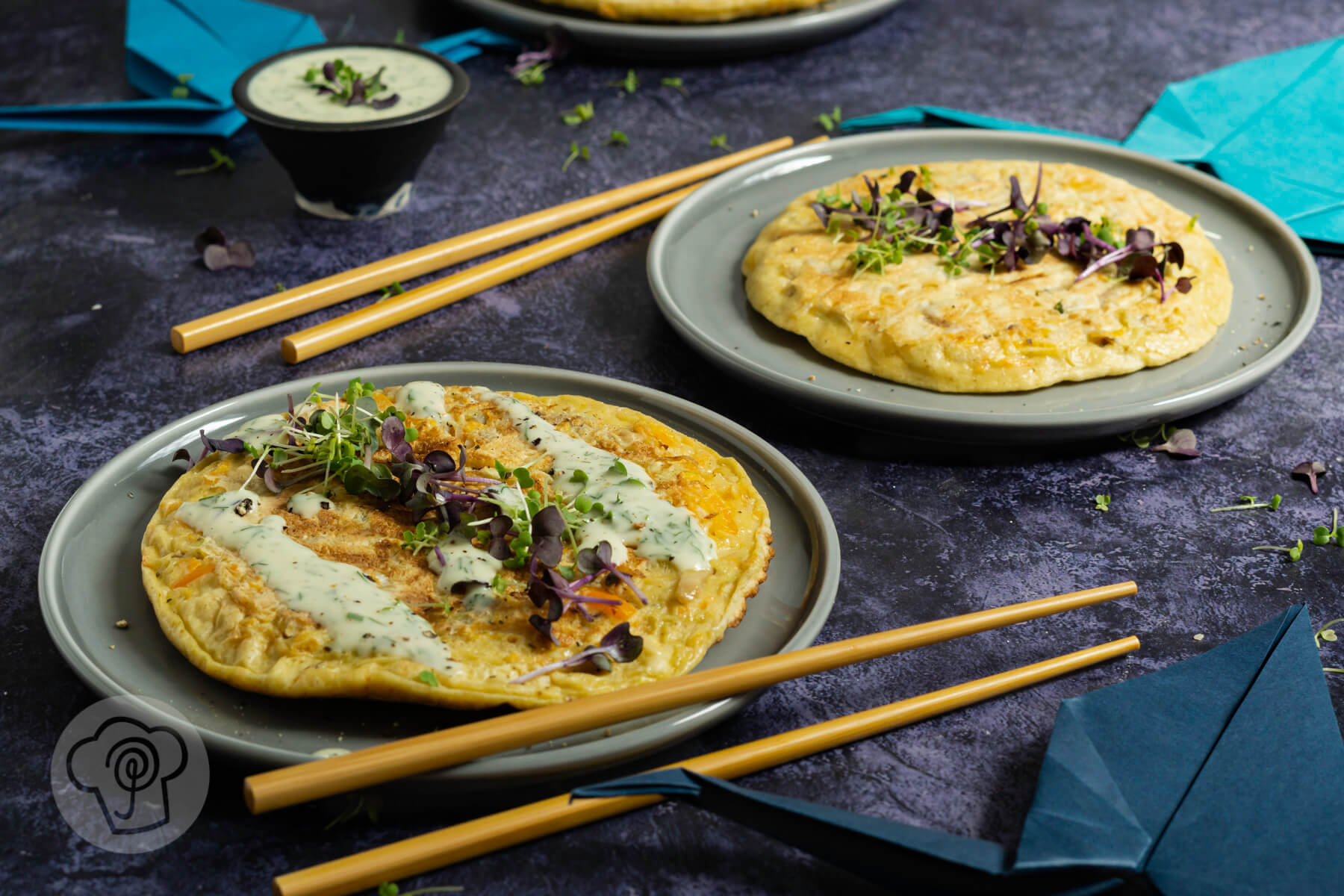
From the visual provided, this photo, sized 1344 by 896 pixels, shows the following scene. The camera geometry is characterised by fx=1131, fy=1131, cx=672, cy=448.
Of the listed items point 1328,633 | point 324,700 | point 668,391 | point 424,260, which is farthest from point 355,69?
point 1328,633

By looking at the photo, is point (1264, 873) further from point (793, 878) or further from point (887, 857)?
point (793, 878)

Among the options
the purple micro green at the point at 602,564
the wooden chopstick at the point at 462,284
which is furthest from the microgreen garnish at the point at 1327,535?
the wooden chopstick at the point at 462,284

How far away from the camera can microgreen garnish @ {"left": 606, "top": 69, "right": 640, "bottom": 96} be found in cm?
422

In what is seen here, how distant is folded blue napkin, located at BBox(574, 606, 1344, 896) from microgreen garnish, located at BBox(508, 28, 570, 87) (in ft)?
10.7

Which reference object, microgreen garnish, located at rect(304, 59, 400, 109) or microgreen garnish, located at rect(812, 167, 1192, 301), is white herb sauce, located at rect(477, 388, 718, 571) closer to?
microgreen garnish, located at rect(812, 167, 1192, 301)

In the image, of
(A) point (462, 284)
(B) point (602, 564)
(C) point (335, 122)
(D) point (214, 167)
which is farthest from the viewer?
(D) point (214, 167)

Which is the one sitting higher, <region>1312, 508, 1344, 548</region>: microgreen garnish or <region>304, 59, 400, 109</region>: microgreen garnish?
<region>1312, 508, 1344, 548</region>: microgreen garnish

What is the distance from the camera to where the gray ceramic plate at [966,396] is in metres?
2.44

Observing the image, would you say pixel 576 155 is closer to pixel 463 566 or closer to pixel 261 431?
pixel 261 431

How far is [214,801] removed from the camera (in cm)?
169

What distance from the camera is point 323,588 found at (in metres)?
1.85

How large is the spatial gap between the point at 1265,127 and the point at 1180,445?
1.91 metres

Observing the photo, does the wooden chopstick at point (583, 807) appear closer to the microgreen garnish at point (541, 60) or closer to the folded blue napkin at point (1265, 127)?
the folded blue napkin at point (1265, 127)

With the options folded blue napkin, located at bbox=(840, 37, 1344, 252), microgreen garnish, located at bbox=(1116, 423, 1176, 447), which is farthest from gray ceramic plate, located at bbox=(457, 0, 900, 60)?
microgreen garnish, located at bbox=(1116, 423, 1176, 447)
